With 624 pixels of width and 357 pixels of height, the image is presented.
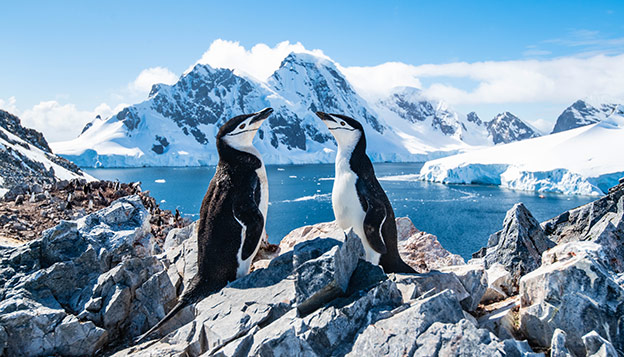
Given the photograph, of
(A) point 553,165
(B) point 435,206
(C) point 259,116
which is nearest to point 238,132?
(C) point 259,116

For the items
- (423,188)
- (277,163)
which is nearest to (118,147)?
(277,163)

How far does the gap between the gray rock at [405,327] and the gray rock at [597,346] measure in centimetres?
94

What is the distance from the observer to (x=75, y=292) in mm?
4785

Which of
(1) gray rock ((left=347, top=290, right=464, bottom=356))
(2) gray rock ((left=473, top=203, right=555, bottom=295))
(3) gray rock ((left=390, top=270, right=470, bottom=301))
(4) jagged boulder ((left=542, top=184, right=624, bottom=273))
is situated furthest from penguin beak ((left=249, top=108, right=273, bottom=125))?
(4) jagged boulder ((left=542, top=184, right=624, bottom=273))

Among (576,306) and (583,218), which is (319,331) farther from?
(583,218)

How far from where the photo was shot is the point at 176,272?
5766mm

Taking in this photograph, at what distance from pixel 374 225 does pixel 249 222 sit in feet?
5.40

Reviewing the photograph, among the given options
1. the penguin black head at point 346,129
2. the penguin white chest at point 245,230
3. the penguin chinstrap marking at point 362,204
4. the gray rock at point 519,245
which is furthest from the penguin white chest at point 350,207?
the gray rock at point 519,245

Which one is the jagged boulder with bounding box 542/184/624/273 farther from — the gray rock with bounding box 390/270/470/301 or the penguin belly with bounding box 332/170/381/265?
the penguin belly with bounding box 332/170/381/265

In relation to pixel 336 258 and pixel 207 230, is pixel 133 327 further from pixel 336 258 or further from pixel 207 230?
pixel 336 258

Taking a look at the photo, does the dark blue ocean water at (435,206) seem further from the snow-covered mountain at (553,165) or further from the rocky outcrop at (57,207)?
the rocky outcrop at (57,207)

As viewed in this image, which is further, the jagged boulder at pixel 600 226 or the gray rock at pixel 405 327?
the jagged boulder at pixel 600 226

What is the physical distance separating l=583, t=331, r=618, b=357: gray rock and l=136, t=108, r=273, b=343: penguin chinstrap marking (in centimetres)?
357

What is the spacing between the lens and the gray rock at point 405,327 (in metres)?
3.24
